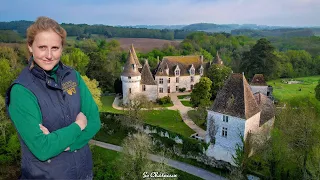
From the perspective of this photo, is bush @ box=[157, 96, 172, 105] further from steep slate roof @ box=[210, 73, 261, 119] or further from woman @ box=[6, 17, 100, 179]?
woman @ box=[6, 17, 100, 179]

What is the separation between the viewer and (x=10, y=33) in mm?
74875

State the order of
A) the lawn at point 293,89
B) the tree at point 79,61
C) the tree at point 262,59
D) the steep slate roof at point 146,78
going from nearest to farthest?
the steep slate roof at point 146,78, the lawn at point 293,89, the tree at point 79,61, the tree at point 262,59

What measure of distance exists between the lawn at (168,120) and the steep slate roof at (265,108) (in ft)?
26.3

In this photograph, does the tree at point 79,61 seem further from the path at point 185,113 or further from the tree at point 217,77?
the tree at point 217,77

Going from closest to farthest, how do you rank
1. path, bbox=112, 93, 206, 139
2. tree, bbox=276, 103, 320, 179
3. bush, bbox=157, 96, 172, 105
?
tree, bbox=276, 103, 320, 179
path, bbox=112, 93, 206, 139
bush, bbox=157, 96, 172, 105

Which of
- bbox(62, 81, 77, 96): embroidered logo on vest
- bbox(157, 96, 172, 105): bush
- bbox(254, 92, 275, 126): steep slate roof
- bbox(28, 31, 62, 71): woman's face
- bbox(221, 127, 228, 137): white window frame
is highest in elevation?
bbox(28, 31, 62, 71): woman's face

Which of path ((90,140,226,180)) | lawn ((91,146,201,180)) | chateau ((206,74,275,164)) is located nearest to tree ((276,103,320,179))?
chateau ((206,74,275,164))

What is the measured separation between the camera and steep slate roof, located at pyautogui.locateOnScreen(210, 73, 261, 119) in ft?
84.9

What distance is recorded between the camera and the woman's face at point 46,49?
3.84 m

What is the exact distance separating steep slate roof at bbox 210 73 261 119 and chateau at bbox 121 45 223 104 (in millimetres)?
18540

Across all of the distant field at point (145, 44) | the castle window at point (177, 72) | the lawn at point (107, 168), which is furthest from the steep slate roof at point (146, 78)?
the distant field at point (145, 44)

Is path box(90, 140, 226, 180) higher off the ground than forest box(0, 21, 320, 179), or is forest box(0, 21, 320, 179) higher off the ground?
forest box(0, 21, 320, 179)

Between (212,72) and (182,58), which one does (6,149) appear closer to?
(212,72)

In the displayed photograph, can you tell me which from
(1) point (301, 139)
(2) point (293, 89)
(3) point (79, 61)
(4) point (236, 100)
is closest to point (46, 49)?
(1) point (301, 139)
